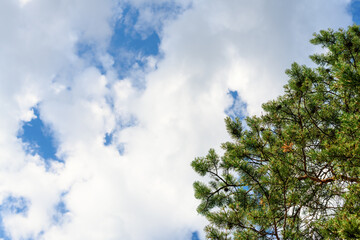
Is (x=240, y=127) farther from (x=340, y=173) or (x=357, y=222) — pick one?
(x=357, y=222)

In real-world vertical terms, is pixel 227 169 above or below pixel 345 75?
above

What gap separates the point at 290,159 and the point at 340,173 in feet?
3.32

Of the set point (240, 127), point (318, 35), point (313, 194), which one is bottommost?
point (313, 194)

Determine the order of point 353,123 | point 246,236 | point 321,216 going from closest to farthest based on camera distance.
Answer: point 353,123, point 246,236, point 321,216

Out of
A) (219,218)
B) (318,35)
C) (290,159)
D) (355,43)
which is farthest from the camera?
(318,35)

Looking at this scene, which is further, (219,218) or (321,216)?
(219,218)

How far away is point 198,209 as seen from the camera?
6.02m

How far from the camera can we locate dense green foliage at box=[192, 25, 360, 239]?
3232 millimetres

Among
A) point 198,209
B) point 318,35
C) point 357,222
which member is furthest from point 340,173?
point 318,35

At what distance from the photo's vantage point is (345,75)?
3.01 metres

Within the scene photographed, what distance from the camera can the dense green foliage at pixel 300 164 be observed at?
3232 mm

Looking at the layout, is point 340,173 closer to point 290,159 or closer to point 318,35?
point 290,159

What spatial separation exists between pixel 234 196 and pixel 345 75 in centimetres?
416

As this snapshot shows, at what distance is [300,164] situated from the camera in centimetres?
471
